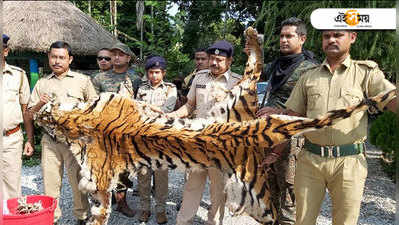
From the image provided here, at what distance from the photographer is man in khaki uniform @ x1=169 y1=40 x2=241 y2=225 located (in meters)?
3.21

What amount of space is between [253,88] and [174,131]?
777 millimetres

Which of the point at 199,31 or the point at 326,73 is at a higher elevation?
the point at 199,31

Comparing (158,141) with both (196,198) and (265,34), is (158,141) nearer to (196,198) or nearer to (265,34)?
(196,198)

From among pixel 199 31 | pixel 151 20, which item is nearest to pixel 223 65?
pixel 151 20

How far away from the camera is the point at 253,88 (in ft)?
8.79

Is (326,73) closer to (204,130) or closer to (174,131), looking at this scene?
(204,130)

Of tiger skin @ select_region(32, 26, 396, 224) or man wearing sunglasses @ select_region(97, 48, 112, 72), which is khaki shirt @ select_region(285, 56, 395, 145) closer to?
tiger skin @ select_region(32, 26, 396, 224)

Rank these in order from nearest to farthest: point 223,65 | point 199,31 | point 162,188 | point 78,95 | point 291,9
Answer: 1. point 223,65
2. point 78,95
3. point 162,188
4. point 291,9
5. point 199,31

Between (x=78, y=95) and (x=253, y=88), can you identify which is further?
(x=78, y=95)

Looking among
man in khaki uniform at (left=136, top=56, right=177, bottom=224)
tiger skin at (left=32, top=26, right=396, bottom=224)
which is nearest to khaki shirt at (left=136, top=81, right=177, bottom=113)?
→ man in khaki uniform at (left=136, top=56, right=177, bottom=224)

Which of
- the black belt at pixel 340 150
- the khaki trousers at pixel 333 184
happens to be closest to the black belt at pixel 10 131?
the khaki trousers at pixel 333 184

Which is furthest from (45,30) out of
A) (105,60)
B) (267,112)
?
(267,112)

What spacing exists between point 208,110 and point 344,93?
53.9 inches

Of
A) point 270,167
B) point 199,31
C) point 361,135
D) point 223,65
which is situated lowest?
point 270,167
